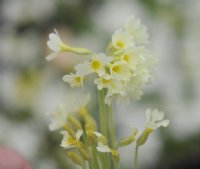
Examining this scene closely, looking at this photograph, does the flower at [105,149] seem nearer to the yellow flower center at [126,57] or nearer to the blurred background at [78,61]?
the yellow flower center at [126,57]

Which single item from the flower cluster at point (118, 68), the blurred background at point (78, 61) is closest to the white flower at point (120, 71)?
the flower cluster at point (118, 68)

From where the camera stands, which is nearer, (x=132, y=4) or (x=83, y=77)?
(x=83, y=77)

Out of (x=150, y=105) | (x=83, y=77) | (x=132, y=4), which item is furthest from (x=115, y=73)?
(x=132, y=4)

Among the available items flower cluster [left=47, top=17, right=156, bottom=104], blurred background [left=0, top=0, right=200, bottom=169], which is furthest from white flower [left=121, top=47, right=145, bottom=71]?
blurred background [left=0, top=0, right=200, bottom=169]

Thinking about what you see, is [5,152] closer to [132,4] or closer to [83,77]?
[83,77]

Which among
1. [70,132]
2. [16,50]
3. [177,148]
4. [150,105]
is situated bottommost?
[177,148]

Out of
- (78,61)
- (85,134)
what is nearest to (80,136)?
(85,134)

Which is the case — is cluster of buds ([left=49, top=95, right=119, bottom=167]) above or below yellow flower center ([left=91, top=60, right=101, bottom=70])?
below

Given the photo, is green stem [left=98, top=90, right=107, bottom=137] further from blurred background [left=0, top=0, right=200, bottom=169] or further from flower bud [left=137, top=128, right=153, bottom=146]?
blurred background [left=0, top=0, right=200, bottom=169]
